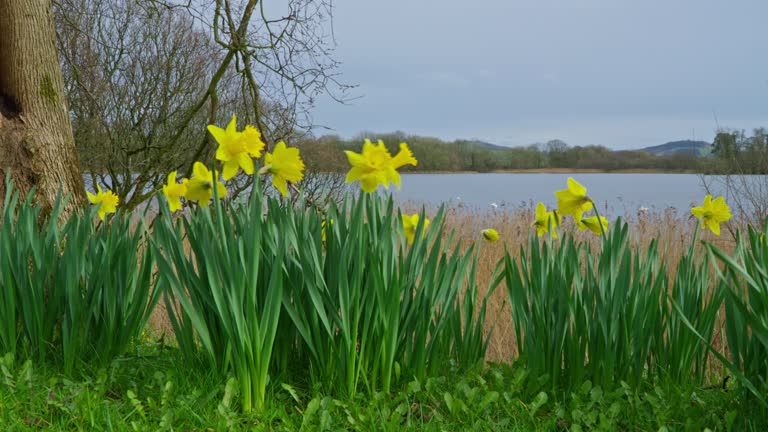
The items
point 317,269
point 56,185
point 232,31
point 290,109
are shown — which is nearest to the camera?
point 317,269

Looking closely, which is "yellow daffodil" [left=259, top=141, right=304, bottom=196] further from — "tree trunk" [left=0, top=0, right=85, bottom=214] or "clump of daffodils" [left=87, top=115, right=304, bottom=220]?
"tree trunk" [left=0, top=0, right=85, bottom=214]

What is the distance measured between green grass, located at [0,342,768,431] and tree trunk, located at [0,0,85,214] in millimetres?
1333

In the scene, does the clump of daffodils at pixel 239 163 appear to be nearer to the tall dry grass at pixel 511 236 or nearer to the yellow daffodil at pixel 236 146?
the yellow daffodil at pixel 236 146

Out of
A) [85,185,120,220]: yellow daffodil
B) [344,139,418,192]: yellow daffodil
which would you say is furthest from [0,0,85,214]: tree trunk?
[344,139,418,192]: yellow daffodil

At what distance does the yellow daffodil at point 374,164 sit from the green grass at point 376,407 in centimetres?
64

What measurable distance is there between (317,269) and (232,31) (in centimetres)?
296

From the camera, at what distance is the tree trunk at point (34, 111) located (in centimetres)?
324

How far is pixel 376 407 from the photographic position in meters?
1.97

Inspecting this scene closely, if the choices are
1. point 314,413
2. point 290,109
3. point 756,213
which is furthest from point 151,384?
point 756,213

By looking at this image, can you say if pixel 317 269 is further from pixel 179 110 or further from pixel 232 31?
pixel 179 110

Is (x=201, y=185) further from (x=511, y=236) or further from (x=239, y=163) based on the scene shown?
(x=511, y=236)

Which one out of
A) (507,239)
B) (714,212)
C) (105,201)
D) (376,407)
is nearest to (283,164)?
(376,407)

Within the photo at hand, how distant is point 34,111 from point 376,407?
248 cm

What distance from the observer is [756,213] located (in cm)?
763
